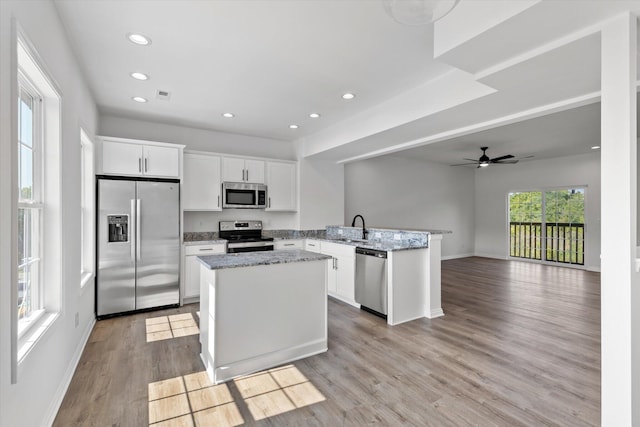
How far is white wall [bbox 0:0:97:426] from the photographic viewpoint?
133 centimetres

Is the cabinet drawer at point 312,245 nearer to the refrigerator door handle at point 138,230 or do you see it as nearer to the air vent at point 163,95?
the refrigerator door handle at point 138,230

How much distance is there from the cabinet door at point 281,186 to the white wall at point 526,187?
6.23 m

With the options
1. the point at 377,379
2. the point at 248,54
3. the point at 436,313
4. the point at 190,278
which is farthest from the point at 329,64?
the point at 190,278

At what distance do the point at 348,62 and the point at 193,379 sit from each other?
2.99 meters

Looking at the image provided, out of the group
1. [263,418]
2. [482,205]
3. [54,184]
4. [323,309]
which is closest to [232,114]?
[54,184]

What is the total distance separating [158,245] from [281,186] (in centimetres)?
220

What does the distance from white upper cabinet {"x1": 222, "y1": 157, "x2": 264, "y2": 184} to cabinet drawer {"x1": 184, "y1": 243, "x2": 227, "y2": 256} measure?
42.8 inches

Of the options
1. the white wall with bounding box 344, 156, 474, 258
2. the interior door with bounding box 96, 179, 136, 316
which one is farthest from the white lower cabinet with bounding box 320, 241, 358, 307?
the interior door with bounding box 96, 179, 136, 316

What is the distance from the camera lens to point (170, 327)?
12.1 feet

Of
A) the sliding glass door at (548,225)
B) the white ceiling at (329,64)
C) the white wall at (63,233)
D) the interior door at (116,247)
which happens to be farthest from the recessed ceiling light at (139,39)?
the sliding glass door at (548,225)

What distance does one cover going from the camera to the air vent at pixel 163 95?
11.8ft

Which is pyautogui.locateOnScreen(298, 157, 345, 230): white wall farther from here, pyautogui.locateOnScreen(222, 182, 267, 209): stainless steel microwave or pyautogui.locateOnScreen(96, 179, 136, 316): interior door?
pyautogui.locateOnScreen(96, 179, 136, 316): interior door

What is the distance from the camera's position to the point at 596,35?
71.0 inches

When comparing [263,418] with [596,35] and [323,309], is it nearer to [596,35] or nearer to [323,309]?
[323,309]
